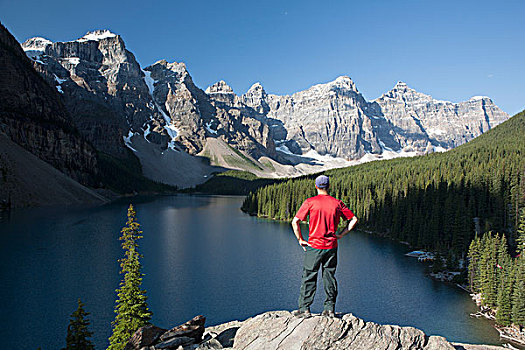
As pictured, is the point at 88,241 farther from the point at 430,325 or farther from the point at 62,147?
the point at 62,147

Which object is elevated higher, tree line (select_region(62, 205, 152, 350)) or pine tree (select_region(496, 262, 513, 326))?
tree line (select_region(62, 205, 152, 350))

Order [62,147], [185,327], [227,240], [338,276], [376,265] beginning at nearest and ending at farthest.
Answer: [185,327]
[338,276]
[376,265]
[227,240]
[62,147]

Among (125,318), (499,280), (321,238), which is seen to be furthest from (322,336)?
(499,280)

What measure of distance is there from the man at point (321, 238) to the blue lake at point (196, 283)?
20925 mm

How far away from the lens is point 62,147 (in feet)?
445

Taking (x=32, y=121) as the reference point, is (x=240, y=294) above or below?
below

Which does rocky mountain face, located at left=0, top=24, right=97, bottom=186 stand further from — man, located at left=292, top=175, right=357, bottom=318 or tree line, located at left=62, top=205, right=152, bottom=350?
man, located at left=292, top=175, right=357, bottom=318

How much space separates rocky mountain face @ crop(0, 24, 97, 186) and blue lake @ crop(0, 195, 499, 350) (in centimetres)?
6493

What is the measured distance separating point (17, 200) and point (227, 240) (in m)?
62.3

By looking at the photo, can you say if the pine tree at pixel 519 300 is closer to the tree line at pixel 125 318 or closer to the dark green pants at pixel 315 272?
the dark green pants at pixel 315 272

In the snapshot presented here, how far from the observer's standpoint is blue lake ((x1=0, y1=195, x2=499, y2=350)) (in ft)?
97.5

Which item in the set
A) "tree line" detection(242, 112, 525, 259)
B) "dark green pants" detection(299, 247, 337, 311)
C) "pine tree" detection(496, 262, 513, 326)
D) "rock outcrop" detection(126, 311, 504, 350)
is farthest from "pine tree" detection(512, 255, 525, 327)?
"dark green pants" detection(299, 247, 337, 311)

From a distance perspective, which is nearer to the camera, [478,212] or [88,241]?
[88,241]

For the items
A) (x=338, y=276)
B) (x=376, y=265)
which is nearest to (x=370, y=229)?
(x=376, y=265)
